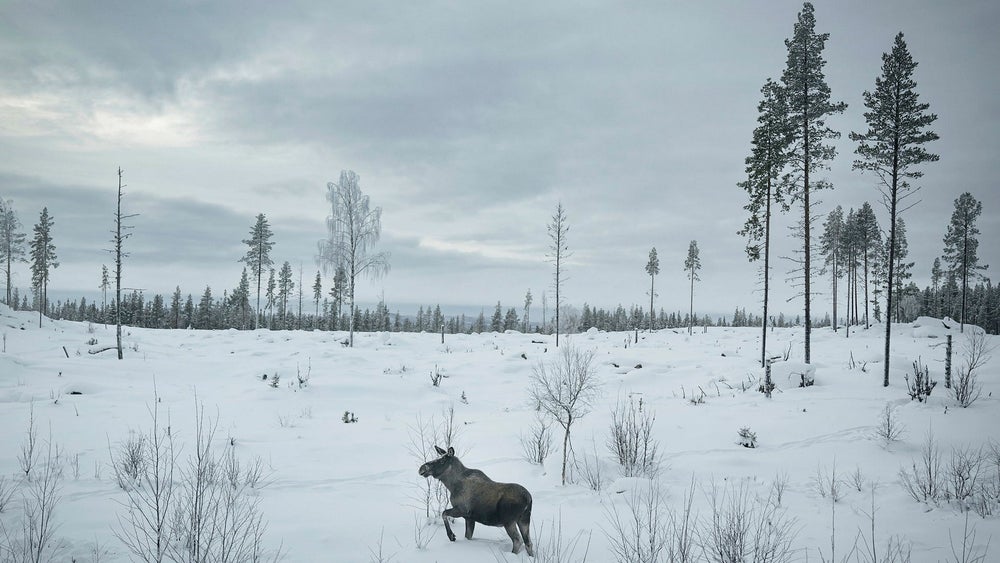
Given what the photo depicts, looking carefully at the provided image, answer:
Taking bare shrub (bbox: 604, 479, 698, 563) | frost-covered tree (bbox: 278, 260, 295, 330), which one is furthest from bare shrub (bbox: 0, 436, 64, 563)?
frost-covered tree (bbox: 278, 260, 295, 330)

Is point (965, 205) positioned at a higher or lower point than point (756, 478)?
higher

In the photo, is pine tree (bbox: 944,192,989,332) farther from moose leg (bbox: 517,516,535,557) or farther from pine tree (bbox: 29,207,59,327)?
pine tree (bbox: 29,207,59,327)

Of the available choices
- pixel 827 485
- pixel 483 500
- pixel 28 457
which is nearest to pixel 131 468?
pixel 28 457

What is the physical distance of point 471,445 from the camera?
9086mm

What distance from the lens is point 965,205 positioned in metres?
37.8

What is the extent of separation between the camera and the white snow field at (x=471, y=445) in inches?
177

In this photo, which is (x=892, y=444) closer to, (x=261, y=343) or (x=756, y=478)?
(x=756, y=478)

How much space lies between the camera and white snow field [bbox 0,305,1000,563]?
4.51 metres

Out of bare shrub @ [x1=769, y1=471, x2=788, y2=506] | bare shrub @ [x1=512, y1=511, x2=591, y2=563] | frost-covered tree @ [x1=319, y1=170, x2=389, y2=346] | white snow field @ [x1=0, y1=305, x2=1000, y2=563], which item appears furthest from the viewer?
frost-covered tree @ [x1=319, y1=170, x2=389, y2=346]

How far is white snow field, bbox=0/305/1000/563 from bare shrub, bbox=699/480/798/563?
122mm

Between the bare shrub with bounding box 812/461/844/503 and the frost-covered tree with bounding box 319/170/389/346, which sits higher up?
the frost-covered tree with bounding box 319/170/389/346

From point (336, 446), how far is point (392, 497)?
3267mm

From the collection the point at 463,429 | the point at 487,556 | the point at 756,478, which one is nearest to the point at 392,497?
the point at 487,556

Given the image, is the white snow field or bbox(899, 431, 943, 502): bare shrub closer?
the white snow field
